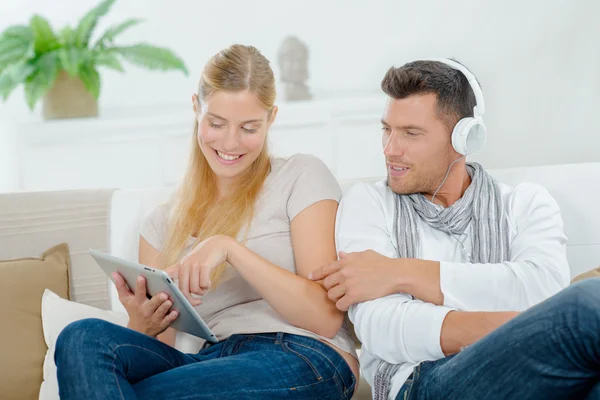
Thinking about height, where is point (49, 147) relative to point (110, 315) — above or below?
above

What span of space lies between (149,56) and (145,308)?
100 inches

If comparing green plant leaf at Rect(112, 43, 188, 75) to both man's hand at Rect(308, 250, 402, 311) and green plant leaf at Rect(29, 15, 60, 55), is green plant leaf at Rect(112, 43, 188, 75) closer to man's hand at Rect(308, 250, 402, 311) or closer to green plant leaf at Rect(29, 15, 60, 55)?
green plant leaf at Rect(29, 15, 60, 55)

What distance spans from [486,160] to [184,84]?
1.77m

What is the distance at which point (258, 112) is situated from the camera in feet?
5.73

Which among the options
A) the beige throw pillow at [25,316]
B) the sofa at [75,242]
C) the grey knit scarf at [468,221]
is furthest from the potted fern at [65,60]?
the grey knit scarf at [468,221]

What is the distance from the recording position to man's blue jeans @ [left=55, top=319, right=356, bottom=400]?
52.8 inches

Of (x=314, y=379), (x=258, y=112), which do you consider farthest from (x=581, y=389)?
(x=258, y=112)

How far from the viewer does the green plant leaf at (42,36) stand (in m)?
3.66

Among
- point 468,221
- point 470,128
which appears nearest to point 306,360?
point 468,221

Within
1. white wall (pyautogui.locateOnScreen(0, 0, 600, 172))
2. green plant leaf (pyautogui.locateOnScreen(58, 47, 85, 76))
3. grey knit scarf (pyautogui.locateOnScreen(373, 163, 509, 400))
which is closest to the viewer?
grey knit scarf (pyautogui.locateOnScreen(373, 163, 509, 400))

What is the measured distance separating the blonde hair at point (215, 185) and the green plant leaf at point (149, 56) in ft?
6.87

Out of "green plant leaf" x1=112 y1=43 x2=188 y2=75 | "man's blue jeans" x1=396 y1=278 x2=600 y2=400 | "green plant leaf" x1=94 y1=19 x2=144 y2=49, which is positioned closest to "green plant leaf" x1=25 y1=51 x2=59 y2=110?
"green plant leaf" x1=94 y1=19 x2=144 y2=49

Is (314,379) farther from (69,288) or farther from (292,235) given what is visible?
(69,288)

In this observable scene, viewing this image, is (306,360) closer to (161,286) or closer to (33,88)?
(161,286)
